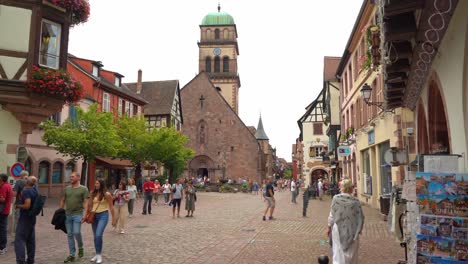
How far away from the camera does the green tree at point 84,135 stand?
23.3 meters

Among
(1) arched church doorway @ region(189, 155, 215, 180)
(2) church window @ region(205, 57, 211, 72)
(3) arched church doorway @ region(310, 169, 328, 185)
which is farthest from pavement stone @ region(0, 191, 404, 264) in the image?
→ (2) church window @ region(205, 57, 211, 72)

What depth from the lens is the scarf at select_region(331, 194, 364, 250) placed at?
22.2ft

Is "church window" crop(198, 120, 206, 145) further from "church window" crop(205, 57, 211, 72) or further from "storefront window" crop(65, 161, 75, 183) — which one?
"storefront window" crop(65, 161, 75, 183)

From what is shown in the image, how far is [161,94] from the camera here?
50531 millimetres

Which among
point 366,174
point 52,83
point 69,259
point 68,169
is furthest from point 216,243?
point 68,169

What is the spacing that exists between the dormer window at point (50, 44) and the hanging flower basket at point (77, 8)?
2.01 feet

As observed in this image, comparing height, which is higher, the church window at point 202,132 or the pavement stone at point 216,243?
the church window at point 202,132

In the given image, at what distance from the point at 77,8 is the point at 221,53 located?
55.4 m

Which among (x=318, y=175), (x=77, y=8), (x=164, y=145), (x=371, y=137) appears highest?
(x=77, y=8)

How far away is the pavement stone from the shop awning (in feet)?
54.8

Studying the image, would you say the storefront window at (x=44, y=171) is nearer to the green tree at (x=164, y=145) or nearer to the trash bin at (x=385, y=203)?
the green tree at (x=164, y=145)

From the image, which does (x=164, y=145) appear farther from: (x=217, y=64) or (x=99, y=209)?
(x=217, y=64)

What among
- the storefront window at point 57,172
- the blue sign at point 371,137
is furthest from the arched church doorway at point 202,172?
the blue sign at point 371,137

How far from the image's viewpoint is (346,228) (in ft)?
22.3
